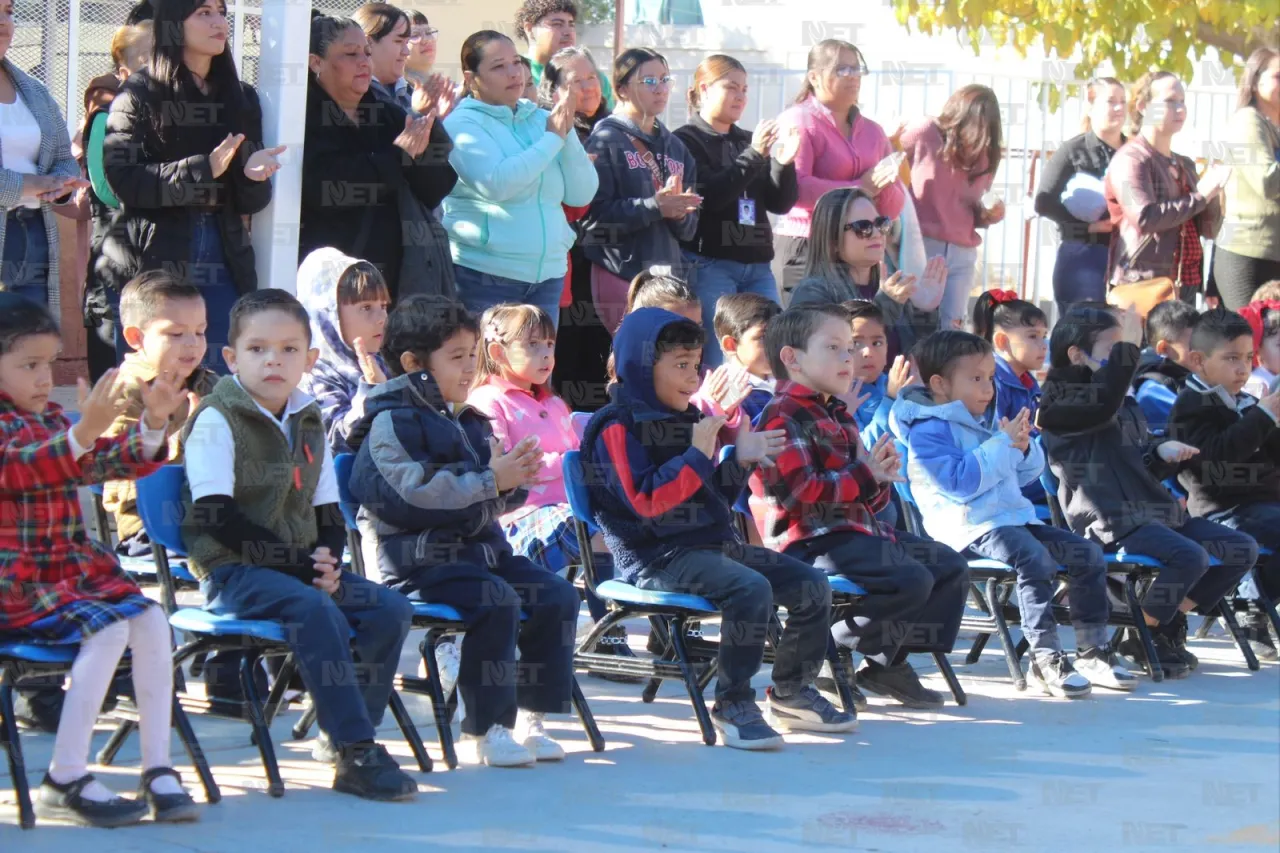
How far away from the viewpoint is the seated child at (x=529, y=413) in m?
6.93

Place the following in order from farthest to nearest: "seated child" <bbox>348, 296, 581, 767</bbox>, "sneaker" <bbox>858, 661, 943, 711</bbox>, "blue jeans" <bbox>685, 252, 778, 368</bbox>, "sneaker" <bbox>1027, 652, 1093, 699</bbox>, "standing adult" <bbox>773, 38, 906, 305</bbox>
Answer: "standing adult" <bbox>773, 38, 906, 305</bbox>, "blue jeans" <bbox>685, 252, 778, 368</bbox>, "sneaker" <bbox>1027, 652, 1093, 699</bbox>, "sneaker" <bbox>858, 661, 943, 711</bbox>, "seated child" <bbox>348, 296, 581, 767</bbox>

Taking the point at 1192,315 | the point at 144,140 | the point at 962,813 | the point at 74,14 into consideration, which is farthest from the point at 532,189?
the point at 962,813

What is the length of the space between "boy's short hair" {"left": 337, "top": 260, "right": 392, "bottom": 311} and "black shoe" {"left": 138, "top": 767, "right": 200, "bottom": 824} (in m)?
2.41

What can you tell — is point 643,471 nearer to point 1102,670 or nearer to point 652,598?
point 652,598

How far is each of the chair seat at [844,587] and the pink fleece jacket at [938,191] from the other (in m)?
3.81

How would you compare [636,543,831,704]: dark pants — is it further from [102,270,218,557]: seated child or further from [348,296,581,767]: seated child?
[102,270,218,557]: seated child

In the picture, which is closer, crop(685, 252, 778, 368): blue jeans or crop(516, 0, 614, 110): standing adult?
crop(685, 252, 778, 368): blue jeans

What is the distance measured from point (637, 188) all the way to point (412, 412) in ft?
10.8

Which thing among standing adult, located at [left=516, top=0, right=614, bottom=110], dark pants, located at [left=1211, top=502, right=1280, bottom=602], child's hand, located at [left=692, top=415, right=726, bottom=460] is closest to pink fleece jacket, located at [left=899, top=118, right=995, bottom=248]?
standing adult, located at [left=516, top=0, right=614, bottom=110]

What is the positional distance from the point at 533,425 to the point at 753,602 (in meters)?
1.31

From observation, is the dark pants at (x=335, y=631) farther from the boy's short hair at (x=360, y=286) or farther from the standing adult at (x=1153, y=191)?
the standing adult at (x=1153, y=191)

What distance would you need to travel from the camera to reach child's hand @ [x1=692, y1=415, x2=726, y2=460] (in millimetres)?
6078

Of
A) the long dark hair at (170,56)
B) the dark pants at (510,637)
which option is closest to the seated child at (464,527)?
the dark pants at (510,637)

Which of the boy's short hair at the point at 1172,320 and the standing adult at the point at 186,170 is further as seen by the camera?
the boy's short hair at the point at 1172,320
